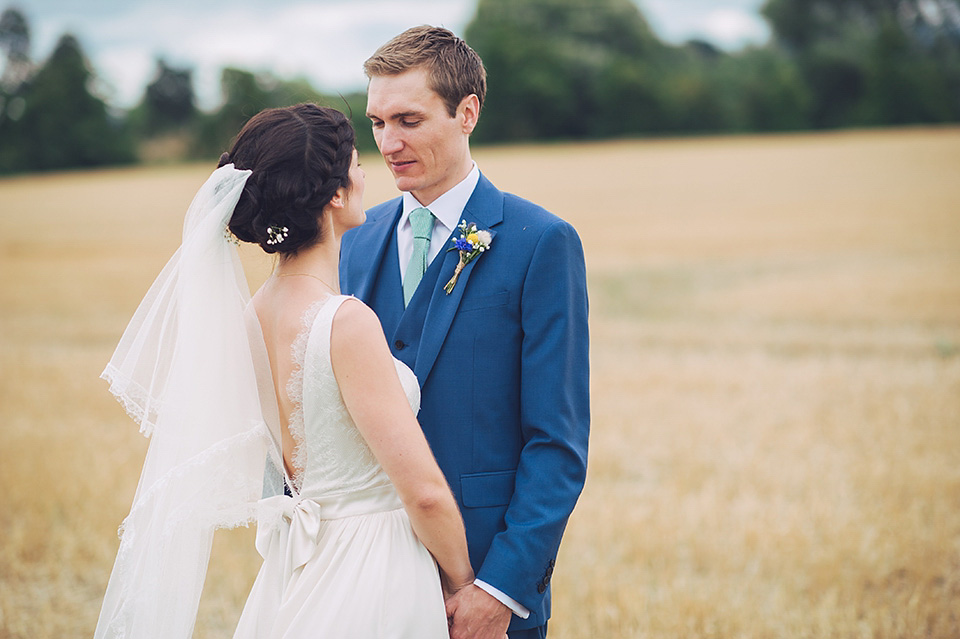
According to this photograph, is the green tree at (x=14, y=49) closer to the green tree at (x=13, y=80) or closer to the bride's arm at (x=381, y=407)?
the green tree at (x=13, y=80)

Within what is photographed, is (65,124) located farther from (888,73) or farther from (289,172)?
(289,172)

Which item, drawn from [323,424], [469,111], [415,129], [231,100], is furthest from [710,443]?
[231,100]

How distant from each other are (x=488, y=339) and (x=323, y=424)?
0.64 metres

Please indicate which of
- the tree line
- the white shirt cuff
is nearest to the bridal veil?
the white shirt cuff

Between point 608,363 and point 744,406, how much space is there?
281 centimetres

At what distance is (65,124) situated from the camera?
4428 centimetres

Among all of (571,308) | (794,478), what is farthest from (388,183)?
(571,308)

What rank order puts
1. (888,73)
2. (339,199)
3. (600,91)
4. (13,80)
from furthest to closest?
(600,91) → (888,73) → (13,80) → (339,199)

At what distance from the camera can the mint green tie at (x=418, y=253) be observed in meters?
3.09

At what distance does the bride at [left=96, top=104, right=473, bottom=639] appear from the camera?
2.55 metres

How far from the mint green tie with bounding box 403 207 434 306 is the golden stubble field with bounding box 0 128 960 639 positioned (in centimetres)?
53

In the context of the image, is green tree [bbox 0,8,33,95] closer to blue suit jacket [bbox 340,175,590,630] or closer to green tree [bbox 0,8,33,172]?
green tree [bbox 0,8,33,172]

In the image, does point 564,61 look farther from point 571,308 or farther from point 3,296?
point 571,308

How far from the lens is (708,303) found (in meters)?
17.5
